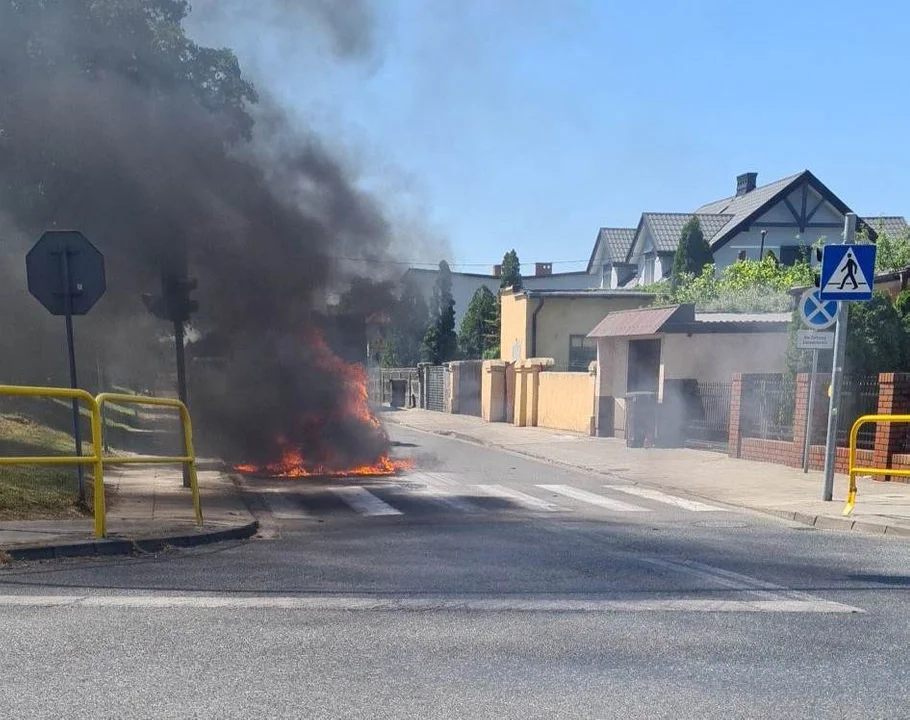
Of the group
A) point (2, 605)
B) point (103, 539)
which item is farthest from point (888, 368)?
point (2, 605)

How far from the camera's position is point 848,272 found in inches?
402

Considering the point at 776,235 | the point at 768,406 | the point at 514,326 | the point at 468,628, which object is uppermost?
the point at 776,235

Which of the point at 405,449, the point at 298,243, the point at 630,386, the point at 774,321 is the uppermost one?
the point at 298,243

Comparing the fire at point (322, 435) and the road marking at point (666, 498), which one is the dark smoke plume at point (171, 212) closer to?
the fire at point (322, 435)

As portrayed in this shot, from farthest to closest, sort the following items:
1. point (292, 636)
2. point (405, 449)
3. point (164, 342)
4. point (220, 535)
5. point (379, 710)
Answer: point (405, 449), point (164, 342), point (220, 535), point (292, 636), point (379, 710)

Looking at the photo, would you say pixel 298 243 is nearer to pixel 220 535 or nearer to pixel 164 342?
pixel 164 342

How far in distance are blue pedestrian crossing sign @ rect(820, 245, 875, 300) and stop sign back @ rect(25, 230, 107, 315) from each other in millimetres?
7644

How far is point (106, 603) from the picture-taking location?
540cm

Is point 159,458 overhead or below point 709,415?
overhead

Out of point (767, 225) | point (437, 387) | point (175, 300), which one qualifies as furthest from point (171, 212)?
point (767, 225)

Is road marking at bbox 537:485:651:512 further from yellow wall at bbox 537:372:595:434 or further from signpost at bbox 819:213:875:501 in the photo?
yellow wall at bbox 537:372:595:434

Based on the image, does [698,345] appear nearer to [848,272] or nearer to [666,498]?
[666,498]

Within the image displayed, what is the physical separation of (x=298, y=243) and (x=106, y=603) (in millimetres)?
11376

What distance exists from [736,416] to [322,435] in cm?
744
